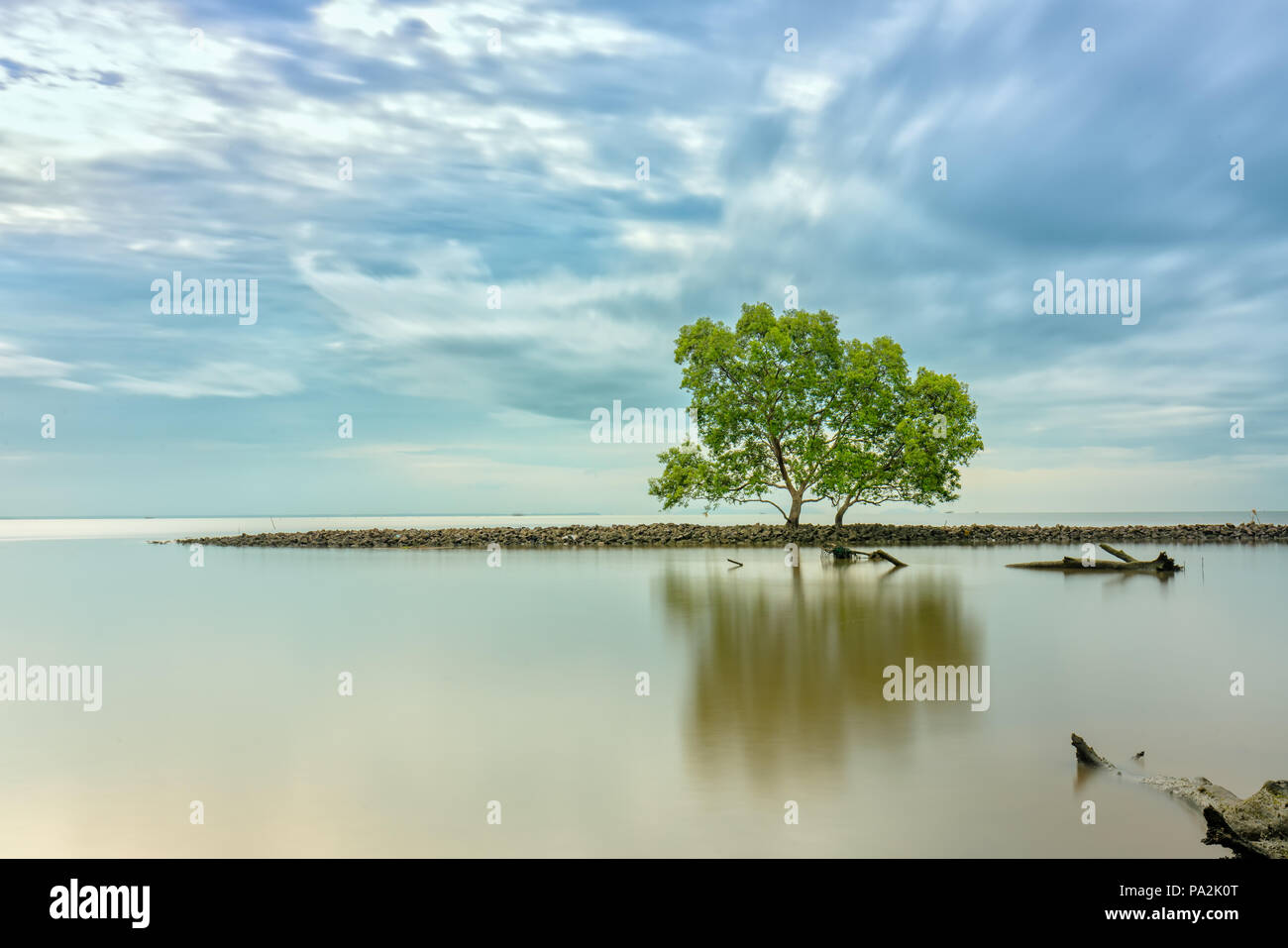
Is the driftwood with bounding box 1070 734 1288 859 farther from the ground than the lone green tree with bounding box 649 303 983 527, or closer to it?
closer to it

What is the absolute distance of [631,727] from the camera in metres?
8.89

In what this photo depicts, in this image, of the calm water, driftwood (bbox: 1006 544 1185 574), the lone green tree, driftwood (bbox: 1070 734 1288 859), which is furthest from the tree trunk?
driftwood (bbox: 1070 734 1288 859)

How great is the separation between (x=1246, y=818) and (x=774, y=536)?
130 feet

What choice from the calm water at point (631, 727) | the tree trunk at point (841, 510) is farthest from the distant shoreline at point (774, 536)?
the calm water at point (631, 727)

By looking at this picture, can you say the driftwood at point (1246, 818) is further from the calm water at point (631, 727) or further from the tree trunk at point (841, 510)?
the tree trunk at point (841, 510)

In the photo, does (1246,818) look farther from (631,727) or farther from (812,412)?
(812,412)

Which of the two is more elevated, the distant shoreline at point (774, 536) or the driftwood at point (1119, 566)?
the distant shoreline at point (774, 536)

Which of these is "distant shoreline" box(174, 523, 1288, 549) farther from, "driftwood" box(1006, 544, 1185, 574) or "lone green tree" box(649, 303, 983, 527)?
"driftwood" box(1006, 544, 1185, 574)

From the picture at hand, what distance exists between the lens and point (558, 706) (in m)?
9.89

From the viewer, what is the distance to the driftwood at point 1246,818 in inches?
217

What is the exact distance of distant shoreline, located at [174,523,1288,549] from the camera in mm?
45062

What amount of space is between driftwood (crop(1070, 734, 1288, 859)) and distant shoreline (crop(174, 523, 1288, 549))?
3659cm

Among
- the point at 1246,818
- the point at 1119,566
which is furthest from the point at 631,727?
the point at 1119,566

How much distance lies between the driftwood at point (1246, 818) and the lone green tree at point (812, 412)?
34498 mm
